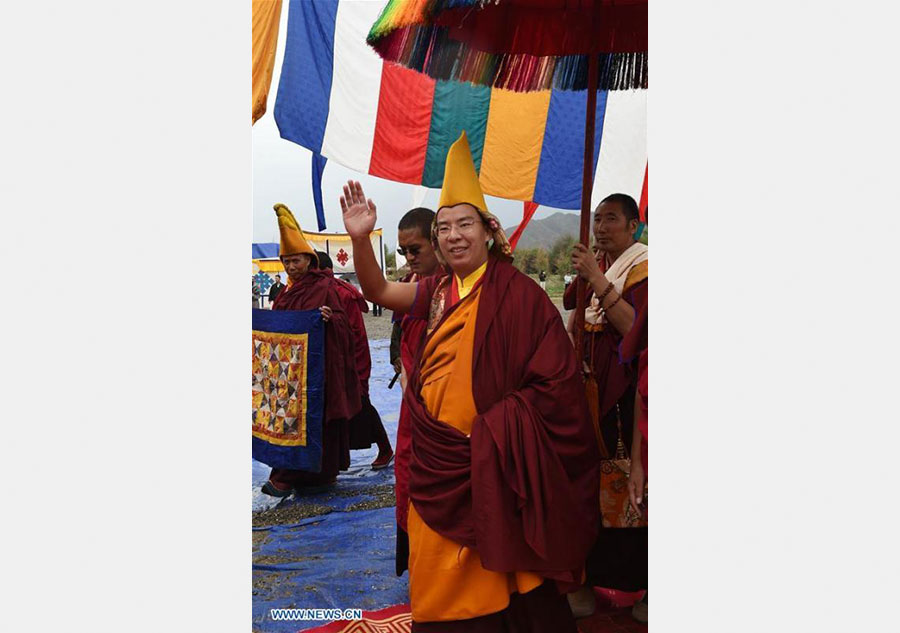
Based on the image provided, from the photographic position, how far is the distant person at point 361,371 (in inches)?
172

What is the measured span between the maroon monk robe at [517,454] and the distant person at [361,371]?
2.35m

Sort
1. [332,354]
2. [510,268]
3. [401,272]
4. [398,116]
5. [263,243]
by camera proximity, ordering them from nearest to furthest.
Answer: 1. [510,268]
2. [398,116]
3. [332,354]
4. [401,272]
5. [263,243]

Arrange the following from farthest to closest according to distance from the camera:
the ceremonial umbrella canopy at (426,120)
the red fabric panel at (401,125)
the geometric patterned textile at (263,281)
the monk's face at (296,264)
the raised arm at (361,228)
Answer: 1. the geometric patterned textile at (263,281)
2. the monk's face at (296,264)
3. the red fabric panel at (401,125)
4. the ceremonial umbrella canopy at (426,120)
5. the raised arm at (361,228)

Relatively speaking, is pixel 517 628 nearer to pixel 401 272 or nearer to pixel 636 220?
pixel 636 220

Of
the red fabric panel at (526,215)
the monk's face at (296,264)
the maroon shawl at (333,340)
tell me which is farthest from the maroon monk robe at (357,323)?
the red fabric panel at (526,215)

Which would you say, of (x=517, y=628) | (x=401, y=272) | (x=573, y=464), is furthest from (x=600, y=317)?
(x=401, y=272)

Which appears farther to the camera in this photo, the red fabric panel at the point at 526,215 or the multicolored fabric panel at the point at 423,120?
the red fabric panel at the point at 526,215

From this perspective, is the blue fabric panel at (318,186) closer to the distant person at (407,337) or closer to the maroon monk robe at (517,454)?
the distant person at (407,337)

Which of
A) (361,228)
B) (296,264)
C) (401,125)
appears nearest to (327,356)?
(296,264)

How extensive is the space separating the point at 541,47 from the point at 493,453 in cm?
200

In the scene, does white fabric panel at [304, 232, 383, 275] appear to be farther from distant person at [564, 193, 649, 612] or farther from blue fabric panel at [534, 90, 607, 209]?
distant person at [564, 193, 649, 612]

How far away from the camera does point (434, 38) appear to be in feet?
8.60

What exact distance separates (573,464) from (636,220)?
131 cm

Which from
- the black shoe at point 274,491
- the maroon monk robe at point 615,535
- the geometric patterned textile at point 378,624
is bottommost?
the geometric patterned textile at point 378,624
